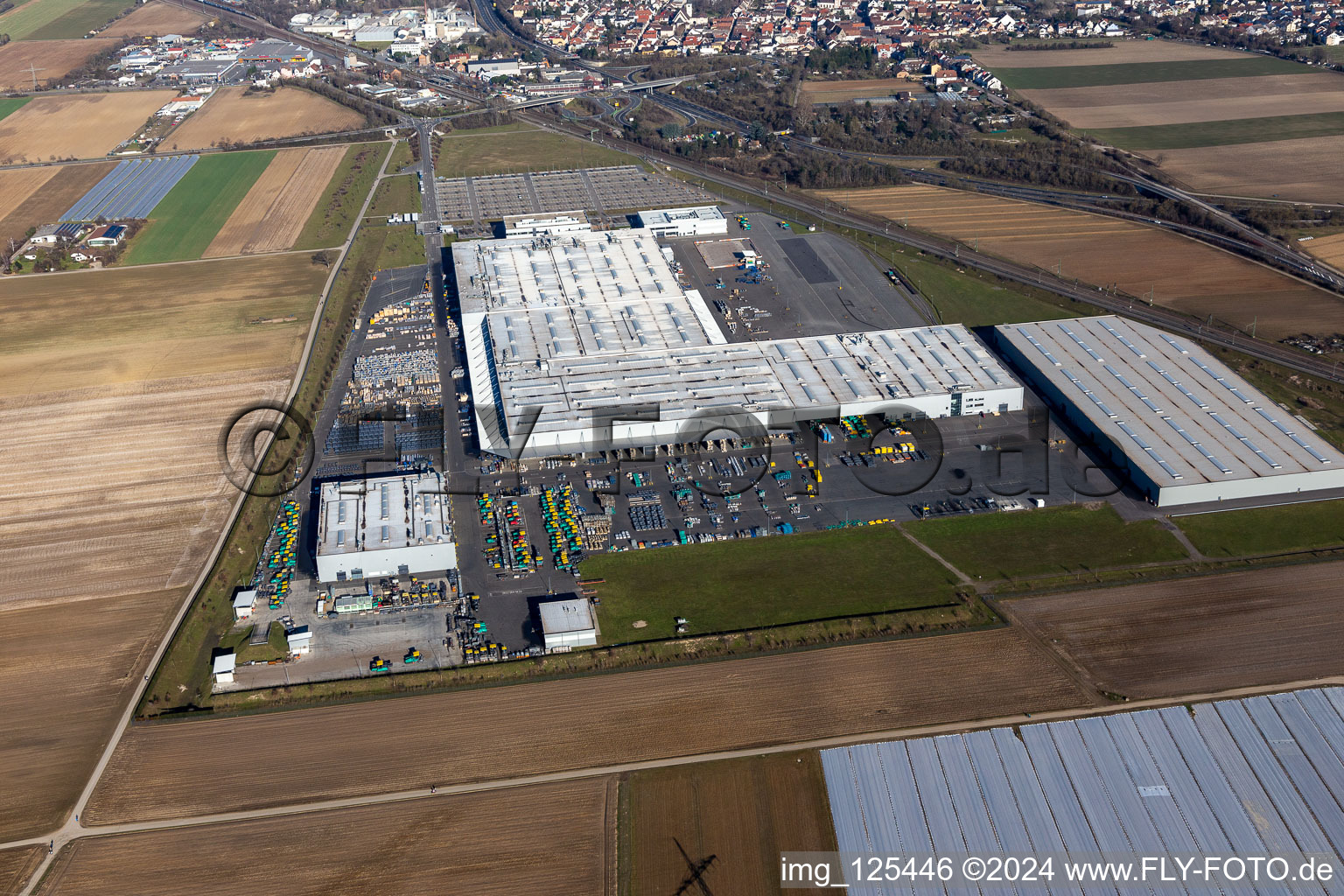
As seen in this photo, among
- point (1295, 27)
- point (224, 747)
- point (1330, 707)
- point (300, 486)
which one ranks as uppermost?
point (1295, 27)

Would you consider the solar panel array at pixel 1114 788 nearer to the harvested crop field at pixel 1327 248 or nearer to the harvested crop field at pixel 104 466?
the harvested crop field at pixel 104 466

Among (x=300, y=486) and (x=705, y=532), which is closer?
(x=705, y=532)

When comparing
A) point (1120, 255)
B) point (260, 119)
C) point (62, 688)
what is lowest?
point (62, 688)

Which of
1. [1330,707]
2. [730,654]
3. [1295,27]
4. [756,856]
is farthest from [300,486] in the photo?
[1295,27]

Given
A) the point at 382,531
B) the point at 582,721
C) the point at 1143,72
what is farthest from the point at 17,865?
the point at 1143,72

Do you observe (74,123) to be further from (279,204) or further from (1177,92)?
(1177,92)

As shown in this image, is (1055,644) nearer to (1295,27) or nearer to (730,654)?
(730,654)

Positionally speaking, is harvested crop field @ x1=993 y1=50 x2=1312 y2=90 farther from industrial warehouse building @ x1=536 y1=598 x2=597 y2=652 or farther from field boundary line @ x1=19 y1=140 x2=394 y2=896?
industrial warehouse building @ x1=536 y1=598 x2=597 y2=652
